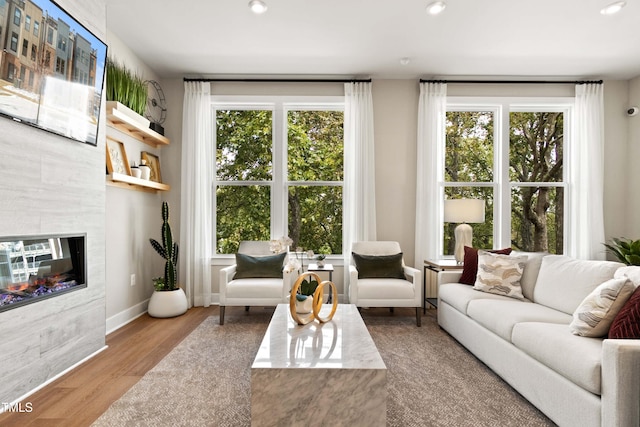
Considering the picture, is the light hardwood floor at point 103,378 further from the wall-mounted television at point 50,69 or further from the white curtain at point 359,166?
the white curtain at point 359,166

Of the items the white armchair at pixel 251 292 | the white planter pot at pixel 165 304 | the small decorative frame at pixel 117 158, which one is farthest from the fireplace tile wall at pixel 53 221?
the white armchair at pixel 251 292

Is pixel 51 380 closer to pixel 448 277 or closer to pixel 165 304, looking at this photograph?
pixel 165 304

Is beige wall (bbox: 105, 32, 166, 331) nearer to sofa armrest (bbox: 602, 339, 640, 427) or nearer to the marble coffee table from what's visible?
the marble coffee table

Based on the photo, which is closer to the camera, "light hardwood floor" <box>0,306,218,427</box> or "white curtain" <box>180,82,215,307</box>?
"light hardwood floor" <box>0,306,218,427</box>

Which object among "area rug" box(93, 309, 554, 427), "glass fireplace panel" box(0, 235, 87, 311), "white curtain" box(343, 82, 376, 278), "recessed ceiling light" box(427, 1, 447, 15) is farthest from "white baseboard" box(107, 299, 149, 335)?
"recessed ceiling light" box(427, 1, 447, 15)

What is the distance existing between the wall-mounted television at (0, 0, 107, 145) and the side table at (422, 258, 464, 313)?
3426 mm

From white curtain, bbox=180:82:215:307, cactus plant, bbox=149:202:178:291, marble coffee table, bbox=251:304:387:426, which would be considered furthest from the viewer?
white curtain, bbox=180:82:215:307

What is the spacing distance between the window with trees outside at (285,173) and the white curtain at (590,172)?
2983mm

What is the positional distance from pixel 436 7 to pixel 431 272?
2901 millimetres

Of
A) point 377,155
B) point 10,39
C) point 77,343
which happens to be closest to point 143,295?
point 77,343

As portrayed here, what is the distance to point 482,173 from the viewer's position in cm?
470

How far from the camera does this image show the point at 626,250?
4.18 metres

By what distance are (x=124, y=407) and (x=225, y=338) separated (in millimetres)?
1225

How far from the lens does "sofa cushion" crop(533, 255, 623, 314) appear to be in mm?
2400
